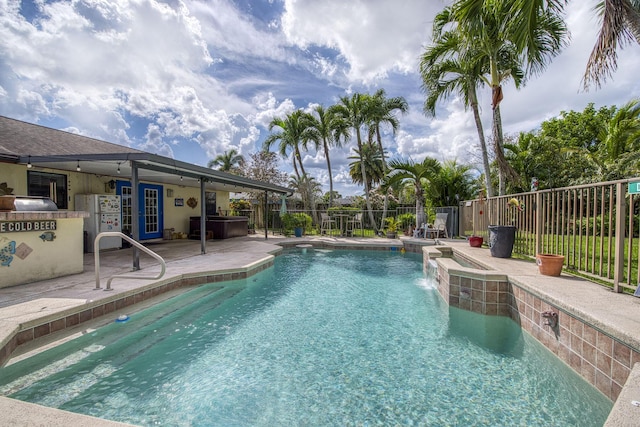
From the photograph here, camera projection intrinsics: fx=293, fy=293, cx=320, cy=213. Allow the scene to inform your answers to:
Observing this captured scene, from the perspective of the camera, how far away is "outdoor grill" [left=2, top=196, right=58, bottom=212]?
4.70 metres

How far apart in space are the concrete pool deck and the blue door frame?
2.58 meters

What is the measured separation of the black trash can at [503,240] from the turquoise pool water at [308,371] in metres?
2.32

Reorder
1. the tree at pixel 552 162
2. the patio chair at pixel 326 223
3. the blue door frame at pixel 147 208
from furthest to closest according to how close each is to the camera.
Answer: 1. the patio chair at pixel 326 223
2. the tree at pixel 552 162
3. the blue door frame at pixel 147 208

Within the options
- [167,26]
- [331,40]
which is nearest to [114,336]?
[167,26]

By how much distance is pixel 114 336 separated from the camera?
12.1 ft

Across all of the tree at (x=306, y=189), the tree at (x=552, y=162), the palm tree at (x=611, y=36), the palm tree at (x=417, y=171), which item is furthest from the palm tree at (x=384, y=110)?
the palm tree at (x=611, y=36)

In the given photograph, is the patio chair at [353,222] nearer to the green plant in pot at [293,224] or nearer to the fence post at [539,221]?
the green plant in pot at [293,224]

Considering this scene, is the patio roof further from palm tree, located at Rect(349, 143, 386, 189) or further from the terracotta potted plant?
palm tree, located at Rect(349, 143, 386, 189)

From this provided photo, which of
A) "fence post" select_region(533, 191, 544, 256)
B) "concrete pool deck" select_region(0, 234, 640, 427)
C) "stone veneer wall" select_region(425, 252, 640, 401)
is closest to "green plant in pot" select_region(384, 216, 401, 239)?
"concrete pool deck" select_region(0, 234, 640, 427)

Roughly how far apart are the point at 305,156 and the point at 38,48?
509 inches

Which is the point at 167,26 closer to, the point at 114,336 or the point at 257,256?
the point at 257,256

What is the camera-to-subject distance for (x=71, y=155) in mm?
5320

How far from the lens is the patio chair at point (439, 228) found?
12242mm

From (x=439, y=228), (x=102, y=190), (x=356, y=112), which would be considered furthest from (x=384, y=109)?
(x=102, y=190)
